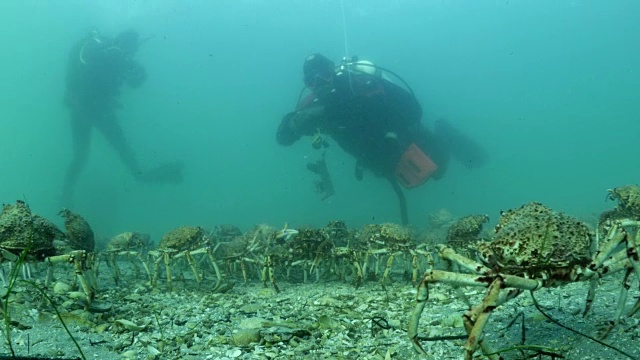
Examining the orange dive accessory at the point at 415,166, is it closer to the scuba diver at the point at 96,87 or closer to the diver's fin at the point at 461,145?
the diver's fin at the point at 461,145

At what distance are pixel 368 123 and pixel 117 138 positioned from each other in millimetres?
13579

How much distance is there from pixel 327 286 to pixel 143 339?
368 centimetres

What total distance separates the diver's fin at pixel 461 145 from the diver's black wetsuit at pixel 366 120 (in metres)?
1.21

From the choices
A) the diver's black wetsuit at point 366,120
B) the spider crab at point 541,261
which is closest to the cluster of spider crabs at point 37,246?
the spider crab at point 541,261

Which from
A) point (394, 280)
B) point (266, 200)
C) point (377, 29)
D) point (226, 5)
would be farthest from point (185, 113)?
point (394, 280)

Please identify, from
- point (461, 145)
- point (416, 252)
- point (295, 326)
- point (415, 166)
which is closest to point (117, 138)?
point (415, 166)

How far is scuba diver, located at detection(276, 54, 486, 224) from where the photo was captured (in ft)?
46.4

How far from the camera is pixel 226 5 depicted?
8825 cm

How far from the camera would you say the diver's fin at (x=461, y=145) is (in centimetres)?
1686

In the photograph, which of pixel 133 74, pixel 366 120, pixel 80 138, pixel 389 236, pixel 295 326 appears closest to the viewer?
pixel 295 326

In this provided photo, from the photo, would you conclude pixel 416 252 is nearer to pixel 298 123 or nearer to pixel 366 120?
pixel 298 123

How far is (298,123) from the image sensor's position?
551 inches

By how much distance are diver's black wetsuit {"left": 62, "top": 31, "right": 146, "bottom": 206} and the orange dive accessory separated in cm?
1220

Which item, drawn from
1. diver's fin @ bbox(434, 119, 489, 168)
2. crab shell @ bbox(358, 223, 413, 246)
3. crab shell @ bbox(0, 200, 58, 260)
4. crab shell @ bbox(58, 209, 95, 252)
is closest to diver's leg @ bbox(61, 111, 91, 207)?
crab shell @ bbox(58, 209, 95, 252)
